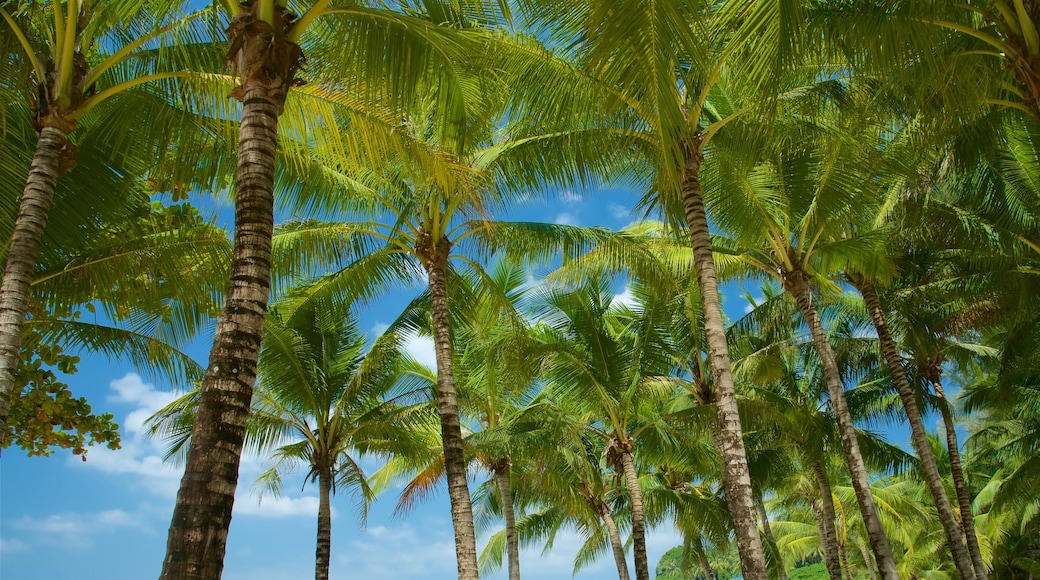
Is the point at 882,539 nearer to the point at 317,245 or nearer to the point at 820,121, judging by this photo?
the point at 820,121

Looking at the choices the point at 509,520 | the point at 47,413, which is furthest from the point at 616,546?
the point at 47,413

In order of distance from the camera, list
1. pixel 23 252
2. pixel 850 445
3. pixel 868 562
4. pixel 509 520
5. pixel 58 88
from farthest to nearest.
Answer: pixel 868 562 → pixel 509 520 → pixel 850 445 → pixel 58 88 → pixel 23 252

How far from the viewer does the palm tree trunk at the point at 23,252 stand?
20.6ft

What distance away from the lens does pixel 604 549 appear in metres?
27.0

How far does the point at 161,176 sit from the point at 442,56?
3.83 metres

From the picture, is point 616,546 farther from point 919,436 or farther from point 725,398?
point 725,398

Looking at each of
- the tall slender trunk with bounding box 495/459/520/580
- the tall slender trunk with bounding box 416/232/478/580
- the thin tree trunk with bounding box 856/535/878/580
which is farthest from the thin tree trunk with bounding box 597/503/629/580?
the thin tree trunk with bounding box 856/535/878/580

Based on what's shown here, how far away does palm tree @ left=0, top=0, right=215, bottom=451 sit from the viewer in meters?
6.54

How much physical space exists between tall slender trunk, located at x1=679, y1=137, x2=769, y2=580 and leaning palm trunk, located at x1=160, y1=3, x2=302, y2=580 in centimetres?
584

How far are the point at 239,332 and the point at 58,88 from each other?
4.10 m

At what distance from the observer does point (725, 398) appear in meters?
9.32

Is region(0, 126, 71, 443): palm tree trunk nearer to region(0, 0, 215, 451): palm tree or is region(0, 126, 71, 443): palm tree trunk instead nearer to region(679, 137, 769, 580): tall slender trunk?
region(0, 0, 215, 451): palm tree

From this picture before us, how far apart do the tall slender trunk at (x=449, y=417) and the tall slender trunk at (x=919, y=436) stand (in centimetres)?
885

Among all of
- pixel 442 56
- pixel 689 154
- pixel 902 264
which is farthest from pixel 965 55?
pixel 902 264
